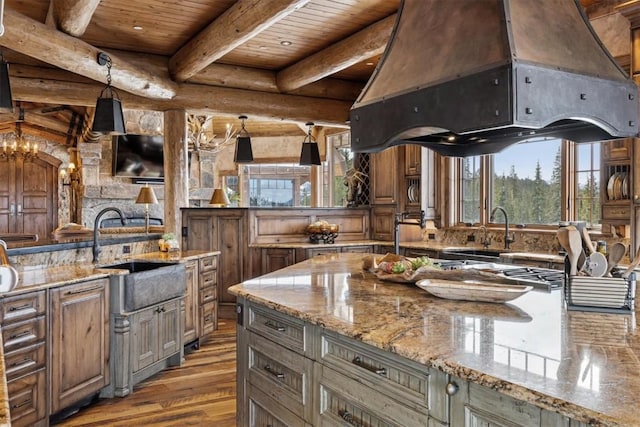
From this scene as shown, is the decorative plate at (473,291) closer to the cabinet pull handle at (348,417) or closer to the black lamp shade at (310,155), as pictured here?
the cabinet pull handle at (348,417)

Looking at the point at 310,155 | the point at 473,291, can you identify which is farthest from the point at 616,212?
the point at 310,155

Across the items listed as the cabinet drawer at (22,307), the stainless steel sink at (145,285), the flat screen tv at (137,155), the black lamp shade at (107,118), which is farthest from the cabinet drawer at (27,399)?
the flat screen tv at (137,155)

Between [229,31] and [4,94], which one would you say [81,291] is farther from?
[229,31]

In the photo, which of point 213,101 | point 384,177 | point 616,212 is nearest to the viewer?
point 616,212

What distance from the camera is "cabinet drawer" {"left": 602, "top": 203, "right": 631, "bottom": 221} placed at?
12.1 ft

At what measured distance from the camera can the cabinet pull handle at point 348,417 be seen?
1.70 metres

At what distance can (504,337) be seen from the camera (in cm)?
152

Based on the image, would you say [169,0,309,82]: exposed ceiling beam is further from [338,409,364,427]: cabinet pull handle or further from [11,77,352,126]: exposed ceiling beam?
[338,409,364,427]: cabinet pull handle

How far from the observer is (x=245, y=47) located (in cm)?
509

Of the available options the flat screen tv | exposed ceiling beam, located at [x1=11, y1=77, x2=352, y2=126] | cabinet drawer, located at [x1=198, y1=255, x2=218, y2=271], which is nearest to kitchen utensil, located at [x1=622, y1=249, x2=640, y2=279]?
cabinet drawer, located at [x1=198, y1=255, x2=218, y2=271]

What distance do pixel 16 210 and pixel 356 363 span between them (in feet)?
38.3

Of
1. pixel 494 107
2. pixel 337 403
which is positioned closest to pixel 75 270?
pixel 337 403

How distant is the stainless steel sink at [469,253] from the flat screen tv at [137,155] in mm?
5933

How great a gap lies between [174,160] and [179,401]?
290 centimetres
